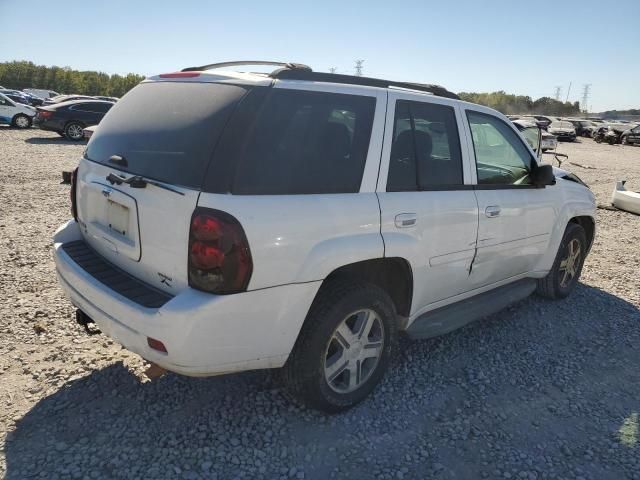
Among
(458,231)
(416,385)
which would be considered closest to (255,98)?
(458,231)

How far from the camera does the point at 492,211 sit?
3.49 meters

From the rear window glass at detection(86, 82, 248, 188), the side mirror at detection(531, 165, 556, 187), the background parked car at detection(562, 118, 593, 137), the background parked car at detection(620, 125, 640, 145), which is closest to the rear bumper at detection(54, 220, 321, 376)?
the rear window glass at detection(86, 82, 248, 188)

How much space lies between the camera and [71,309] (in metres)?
3.91

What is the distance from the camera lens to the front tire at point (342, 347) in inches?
102

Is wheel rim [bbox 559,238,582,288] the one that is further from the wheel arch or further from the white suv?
the wheel arch

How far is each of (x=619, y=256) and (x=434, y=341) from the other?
4203 mm

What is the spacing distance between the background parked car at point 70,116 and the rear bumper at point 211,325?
17787 mm

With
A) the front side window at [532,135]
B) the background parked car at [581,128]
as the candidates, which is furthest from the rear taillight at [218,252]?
the background parked car at [581,128]

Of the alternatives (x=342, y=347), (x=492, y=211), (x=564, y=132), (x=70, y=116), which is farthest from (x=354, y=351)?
(x=564, y=132)

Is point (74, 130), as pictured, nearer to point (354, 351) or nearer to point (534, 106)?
point (354, 351)

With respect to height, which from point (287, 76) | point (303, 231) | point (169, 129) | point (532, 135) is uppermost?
point (287, 76)

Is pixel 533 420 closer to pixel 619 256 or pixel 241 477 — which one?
pixel 241 477

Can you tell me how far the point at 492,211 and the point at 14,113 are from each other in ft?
76.9

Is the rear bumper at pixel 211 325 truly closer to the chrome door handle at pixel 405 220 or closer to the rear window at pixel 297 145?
the rear window at pixel 297 145
